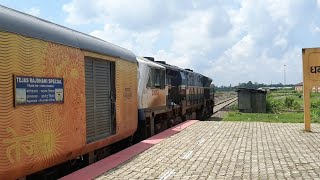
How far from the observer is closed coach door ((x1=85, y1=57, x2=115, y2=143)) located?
889 cm

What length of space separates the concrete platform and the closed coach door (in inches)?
39.2

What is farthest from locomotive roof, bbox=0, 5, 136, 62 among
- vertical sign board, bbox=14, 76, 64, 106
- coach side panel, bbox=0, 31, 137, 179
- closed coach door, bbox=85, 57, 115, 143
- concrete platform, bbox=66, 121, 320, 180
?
concrete platform, bbox=66, 121, 320, 180

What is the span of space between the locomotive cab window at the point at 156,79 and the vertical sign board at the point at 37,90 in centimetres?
730

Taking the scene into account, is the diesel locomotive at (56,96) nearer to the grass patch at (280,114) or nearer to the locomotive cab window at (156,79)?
the locomotive cab window at (156,79)

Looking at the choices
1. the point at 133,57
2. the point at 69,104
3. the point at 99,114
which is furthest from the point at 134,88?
the point at 69,104

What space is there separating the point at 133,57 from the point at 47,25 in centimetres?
505

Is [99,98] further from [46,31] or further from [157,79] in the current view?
[157,79]

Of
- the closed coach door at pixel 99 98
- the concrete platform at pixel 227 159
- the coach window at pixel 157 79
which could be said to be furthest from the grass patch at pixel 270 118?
the closed coach door at pixel 99 98

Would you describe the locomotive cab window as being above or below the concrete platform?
above

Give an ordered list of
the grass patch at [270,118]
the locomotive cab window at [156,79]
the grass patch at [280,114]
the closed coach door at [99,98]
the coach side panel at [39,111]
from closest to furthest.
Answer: the coach side panel at [39,111]
the closed coach door at [99,98]
the locomotive cab window at [156,79]
the grass patch at [270,118]
the grass patch at [280,114]

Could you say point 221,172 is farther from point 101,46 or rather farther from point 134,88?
point 134,88

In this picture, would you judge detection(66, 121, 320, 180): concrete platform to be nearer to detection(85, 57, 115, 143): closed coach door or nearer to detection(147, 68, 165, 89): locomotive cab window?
detection(85, 57, 115, 143): closed coach door

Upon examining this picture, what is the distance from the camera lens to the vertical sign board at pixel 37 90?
613cm

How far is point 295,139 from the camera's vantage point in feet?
42.8
